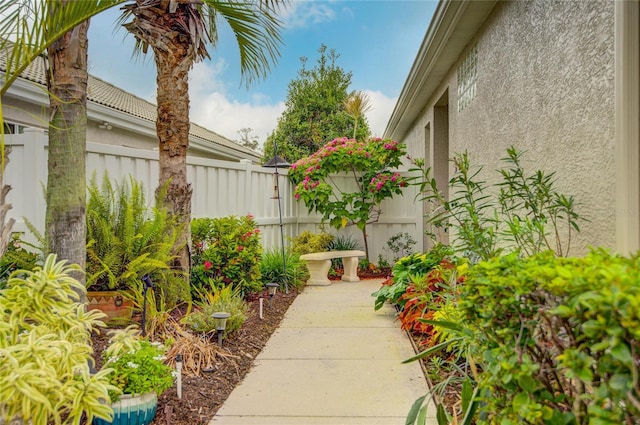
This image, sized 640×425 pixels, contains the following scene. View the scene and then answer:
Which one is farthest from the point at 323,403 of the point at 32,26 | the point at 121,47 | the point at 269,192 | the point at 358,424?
the point at 269,192

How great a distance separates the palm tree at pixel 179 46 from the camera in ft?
14.6

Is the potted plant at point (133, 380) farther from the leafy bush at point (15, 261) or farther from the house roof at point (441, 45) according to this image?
the house roof at point (441, 45)

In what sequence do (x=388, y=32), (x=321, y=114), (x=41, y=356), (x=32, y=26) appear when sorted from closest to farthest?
(x=41, y=356)
(x=32, y=26)
(x=388, y=32)
(x=321, y=114)

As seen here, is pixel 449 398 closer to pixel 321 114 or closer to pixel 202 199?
pixel 202 199

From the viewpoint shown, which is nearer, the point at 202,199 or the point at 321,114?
the point at 202,199

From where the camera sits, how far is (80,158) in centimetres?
292

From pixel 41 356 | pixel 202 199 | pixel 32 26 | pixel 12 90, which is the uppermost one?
pixel 12 90

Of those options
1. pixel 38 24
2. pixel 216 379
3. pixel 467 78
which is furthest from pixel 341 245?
pixel 38 24

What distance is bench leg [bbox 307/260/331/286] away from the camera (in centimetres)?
731

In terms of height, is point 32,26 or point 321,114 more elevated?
point 321,114

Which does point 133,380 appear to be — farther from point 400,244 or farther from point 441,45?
point 400,244

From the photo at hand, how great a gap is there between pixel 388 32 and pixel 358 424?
11.2m

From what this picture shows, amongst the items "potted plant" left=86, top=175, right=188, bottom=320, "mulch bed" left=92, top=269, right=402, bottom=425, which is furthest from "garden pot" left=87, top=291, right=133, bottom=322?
"mulch bed" left=92, top=269, right=402, bottom=425

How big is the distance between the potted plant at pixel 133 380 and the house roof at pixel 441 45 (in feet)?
13.4
